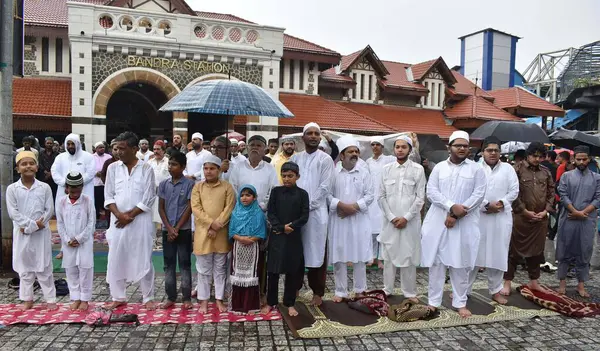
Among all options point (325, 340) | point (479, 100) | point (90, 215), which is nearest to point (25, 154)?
point (90, 215)

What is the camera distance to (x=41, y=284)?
523 cm

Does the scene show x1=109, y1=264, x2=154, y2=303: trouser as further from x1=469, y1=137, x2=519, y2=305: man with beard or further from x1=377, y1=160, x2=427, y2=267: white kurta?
x1=469, y1=137, x2=519, y2=305: man with beard

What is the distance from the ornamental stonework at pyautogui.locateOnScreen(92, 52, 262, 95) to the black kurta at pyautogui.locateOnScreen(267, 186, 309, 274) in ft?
31.0

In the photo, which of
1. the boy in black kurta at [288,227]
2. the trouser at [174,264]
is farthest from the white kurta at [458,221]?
the trouser at [174,264]

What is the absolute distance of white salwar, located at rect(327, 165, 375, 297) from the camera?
5.56 metres

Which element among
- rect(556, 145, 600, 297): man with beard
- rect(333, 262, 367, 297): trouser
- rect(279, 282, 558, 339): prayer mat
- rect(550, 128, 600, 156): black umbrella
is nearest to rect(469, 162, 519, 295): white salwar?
rect(279, 282, 558, 339): prayer mat

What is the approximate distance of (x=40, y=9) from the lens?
16.0 metres

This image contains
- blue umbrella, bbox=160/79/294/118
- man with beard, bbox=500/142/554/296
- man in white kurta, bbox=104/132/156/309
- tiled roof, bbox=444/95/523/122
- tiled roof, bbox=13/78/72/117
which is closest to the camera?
man in white kurta, bbox=104/132/156/309

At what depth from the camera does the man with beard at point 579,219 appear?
618 cm

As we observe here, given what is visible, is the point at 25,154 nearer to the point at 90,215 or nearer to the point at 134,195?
the point at 90,215

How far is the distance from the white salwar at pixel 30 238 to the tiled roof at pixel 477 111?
1894 centimetres

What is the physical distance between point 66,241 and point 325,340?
9.68 feet

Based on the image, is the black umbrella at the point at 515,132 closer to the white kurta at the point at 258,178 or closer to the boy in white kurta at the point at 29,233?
the white kurta at the point at 258,178

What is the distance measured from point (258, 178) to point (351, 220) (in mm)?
1197
